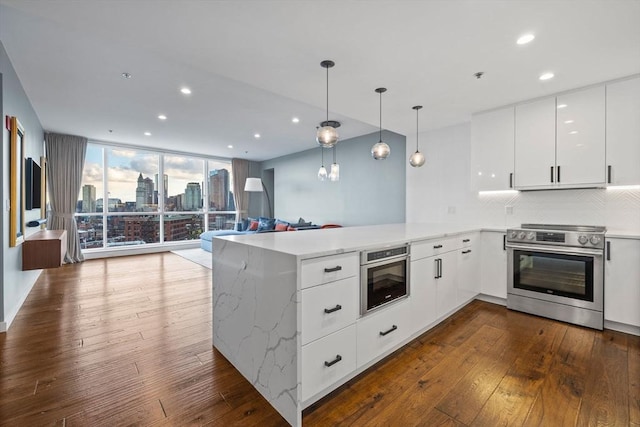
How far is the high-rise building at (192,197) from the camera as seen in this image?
7.83 m

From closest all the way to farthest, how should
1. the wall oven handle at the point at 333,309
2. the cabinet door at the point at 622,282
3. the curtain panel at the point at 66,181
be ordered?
the wall oven handle at the point at 333,309, the cabinet door at the point at 622,282, the curtain panel at the point at 66,181

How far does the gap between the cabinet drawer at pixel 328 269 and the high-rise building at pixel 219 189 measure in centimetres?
735

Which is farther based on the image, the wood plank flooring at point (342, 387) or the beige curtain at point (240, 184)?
the beige curtain at point (240, 184)

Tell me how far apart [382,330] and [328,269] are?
0.78 meters

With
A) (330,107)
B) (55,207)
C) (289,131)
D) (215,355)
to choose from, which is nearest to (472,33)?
(330,107)

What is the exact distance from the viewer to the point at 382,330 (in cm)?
206

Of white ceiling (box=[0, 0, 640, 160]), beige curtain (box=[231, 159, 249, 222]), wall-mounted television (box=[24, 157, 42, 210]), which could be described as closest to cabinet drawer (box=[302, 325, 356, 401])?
white ceiling (box=[0, 0, 640, 160])

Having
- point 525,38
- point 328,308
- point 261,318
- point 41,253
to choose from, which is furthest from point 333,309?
point 41,253

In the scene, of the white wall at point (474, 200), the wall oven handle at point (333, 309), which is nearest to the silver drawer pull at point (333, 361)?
the wall oven handle at point (333, 309)

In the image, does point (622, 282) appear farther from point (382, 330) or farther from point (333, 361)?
point (333, 361)

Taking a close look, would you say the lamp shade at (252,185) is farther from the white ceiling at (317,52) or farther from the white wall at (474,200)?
the white wall at (474,200)

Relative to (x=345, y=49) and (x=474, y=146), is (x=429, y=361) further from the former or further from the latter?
(x=474, y=146)

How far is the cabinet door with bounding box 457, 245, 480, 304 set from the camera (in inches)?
122

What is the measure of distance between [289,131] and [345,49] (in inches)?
135
